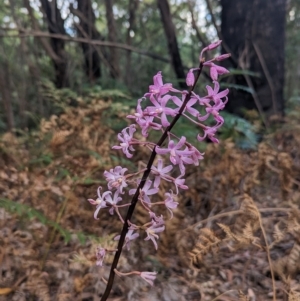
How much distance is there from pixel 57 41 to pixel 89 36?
0.47 meters

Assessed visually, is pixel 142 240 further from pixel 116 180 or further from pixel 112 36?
pixel 112 36

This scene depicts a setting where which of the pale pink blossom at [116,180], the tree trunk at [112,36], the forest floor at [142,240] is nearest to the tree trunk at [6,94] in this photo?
the tree trunk at [112,36]

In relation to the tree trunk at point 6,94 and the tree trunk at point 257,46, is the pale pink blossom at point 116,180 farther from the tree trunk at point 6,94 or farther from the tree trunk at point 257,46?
the tree trunk at point 6,94

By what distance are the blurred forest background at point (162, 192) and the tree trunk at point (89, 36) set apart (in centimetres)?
2

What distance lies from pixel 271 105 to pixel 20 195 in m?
3.81

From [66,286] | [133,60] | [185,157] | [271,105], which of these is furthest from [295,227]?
[133,60]

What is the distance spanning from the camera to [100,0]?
288 inches

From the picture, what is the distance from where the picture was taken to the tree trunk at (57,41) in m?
5.71

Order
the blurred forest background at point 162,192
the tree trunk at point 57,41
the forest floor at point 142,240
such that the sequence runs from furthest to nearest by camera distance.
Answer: the tree trunk at point 57,41 → the blurred forest background at point 162,192 → the forest floor at point 142,240

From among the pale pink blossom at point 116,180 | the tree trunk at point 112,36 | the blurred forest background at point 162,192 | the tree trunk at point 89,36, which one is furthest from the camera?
the tree trunk at point 112,36

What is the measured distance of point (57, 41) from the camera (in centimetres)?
595

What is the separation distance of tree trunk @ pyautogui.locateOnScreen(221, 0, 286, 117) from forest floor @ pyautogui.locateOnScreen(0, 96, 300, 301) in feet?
6.65

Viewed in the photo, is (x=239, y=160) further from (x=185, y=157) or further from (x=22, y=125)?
(x=22, y=125)

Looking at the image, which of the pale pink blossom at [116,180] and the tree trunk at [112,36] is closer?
the pale pink blossom at [116,180]
